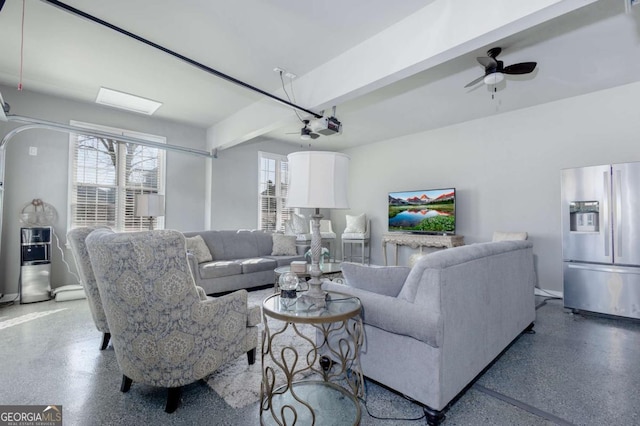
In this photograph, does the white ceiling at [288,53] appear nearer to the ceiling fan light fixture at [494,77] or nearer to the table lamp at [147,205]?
the ceiling fan light fixture at [494,77]

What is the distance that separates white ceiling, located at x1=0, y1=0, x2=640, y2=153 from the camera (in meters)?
2.49

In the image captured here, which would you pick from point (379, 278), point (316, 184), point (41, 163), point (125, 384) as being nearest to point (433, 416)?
point (379, 278)

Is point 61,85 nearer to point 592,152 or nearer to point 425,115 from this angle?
point 425,115

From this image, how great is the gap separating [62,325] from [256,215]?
3743mm

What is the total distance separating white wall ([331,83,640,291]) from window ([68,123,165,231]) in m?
4.81

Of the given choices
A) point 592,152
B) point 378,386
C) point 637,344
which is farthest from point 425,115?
point 378,386

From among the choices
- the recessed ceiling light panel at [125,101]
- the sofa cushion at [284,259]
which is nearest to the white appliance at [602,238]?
the sofa cushion at [284,259]

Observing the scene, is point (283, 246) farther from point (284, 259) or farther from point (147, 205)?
point (147, 205)

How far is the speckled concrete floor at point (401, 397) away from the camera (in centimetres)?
163

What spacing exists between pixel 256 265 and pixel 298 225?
2173 millimetres

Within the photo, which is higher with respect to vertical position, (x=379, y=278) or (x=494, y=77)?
(x=494, y=77)

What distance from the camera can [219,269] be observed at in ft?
13.3

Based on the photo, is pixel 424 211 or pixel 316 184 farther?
pixel 424 211

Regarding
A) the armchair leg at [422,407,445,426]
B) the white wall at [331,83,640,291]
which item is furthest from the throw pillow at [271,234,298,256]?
the armchair leg at [422,407,445,426]
